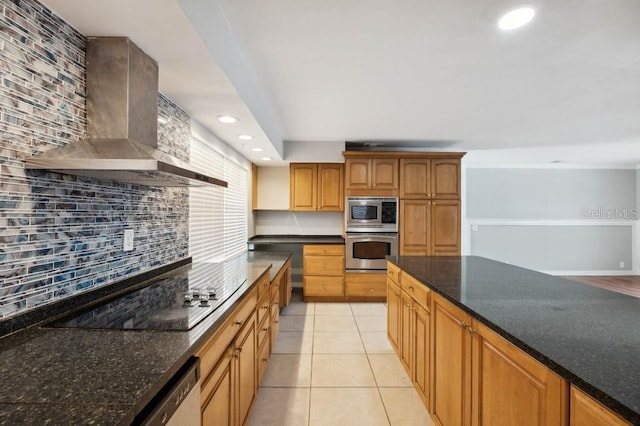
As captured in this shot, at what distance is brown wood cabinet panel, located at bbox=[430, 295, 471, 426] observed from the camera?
134 centimetres

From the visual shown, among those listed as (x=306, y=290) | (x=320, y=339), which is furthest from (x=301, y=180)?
(x=320, y=339)

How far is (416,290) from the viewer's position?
199 cm

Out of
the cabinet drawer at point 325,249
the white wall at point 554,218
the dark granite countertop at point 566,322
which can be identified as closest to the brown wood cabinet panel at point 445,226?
the cabinet drawer at point 325,249

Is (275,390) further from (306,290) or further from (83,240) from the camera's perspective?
(306,290)

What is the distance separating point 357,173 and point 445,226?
1516 millimetres

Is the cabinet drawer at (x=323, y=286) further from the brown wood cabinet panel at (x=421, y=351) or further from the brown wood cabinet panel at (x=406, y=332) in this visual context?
the brown wood cabinet panel at (x=421, y=351)

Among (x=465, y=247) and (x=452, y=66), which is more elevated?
(x=452, y=66)

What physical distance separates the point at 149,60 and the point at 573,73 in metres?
2.97

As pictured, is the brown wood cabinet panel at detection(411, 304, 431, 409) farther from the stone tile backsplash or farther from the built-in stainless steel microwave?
the built-in stainless steel microwave

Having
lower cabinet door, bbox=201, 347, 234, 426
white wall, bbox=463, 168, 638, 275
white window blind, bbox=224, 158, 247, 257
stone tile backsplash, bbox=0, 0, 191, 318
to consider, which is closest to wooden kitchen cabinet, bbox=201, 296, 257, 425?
lower cabinet door, bbox=201, 347, 234, 426

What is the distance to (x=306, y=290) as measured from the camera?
4.34 metres

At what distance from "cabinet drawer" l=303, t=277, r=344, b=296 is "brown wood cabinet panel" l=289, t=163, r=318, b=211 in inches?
43.8

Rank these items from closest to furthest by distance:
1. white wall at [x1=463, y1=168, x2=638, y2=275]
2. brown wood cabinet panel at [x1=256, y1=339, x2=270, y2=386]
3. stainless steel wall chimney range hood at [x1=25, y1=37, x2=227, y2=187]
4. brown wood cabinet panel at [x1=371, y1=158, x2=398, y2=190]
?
stainless steel wall chimney range hood at [x1=25, y1=37, x2=227, y2=187] → brown wood cabinet panel at [x1=256, y1=339, x2=270, y2=386] → brown wood cabinet panel at [x1=371, y1=158, x2=398, y2=190] → white wall at [x1=463, y1=168, x2=638, y2=275]

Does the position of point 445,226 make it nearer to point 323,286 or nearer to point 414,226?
point 414,226
